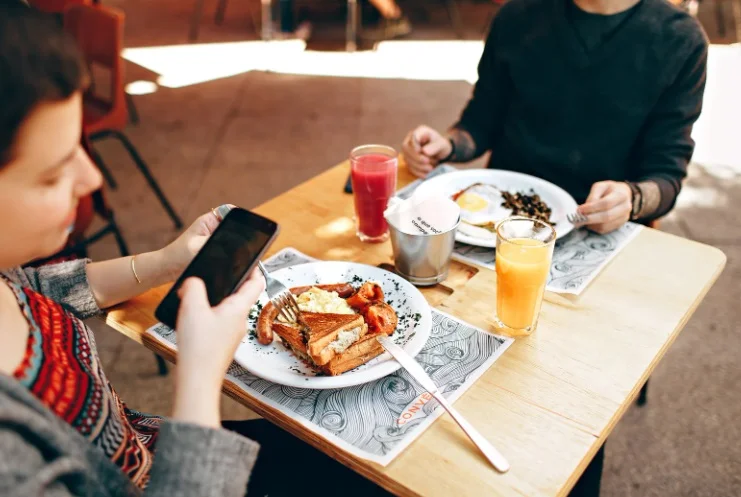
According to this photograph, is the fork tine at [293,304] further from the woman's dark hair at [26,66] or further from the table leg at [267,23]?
the table leg at [267,23]

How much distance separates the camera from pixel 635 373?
108 cm

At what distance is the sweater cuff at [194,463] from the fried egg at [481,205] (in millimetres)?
856

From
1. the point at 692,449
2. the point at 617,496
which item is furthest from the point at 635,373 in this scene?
the point at 692,449

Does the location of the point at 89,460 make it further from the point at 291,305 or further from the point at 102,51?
the point at 102,51

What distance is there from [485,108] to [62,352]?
56.6 inches

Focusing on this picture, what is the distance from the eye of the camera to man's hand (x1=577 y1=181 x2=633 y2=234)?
142 cm

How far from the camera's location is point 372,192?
1.46 m

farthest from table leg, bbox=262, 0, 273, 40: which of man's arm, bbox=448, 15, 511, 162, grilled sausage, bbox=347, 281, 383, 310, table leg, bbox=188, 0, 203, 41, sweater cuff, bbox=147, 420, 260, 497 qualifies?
sweater cuff, bbox=147, 420, 260, 497

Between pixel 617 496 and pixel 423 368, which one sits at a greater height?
pixel 423 368

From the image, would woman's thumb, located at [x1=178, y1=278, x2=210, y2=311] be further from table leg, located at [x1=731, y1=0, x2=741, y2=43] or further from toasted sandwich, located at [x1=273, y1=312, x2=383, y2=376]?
table leg, located at [x1=731, y1=0, x2=741, y2=43]

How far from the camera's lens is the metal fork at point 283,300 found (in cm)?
115

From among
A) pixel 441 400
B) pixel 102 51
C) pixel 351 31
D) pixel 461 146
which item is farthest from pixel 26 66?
pixel 351 31

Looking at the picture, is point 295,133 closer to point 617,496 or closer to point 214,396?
point 617,496

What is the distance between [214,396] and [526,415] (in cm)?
47
